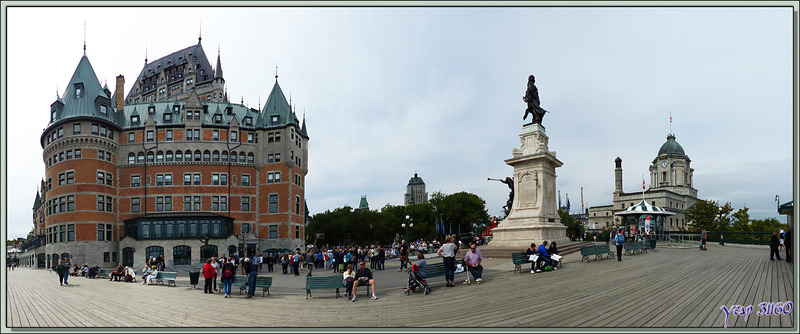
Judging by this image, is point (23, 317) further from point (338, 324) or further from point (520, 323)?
point (520, 323)

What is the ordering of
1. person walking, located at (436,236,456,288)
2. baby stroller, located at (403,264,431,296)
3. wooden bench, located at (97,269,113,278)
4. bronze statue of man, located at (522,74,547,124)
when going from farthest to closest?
1. wooden bench, located at (97,269,113,278)
2. bronze statue of man, located at (522,74,547,124)
3. person walking, located at (436,236,456,288)
4. baby stroller, located at (403,264,431,296)

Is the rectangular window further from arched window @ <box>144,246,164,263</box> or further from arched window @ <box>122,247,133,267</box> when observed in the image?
arched window @ <box>122,247,133,267</box>

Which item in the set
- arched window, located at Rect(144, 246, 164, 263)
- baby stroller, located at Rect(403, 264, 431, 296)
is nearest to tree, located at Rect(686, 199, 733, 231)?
baby stroller, located at Rect(403, 264, 431, 296)

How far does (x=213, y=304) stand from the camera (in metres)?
13.5

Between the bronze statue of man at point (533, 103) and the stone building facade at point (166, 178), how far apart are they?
Result: 117 ft

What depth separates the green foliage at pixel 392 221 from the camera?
79.4 m

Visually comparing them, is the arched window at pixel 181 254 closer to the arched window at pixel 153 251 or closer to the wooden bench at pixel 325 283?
the arched window at pixel 153 251

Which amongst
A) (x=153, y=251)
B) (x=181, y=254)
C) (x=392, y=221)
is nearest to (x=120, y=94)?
(x=153, y=251)

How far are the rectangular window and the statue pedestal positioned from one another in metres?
36.2

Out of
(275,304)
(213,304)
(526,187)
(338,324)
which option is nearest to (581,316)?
(338,324)

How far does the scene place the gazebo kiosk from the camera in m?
38.8

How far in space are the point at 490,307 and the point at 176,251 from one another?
160ft

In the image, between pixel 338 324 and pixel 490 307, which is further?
pixel 490 307

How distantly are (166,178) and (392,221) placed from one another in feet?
159
